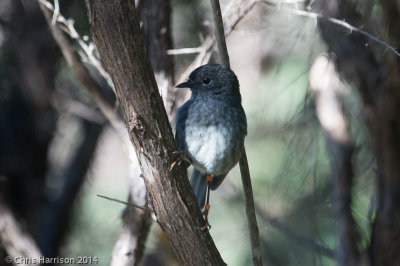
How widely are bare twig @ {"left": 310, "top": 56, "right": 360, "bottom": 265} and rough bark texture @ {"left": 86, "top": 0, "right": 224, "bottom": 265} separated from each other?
1.61 metres

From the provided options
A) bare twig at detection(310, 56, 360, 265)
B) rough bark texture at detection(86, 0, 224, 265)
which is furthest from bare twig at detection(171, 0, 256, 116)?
rough bark texture at detection(86, 0, 224, 265)

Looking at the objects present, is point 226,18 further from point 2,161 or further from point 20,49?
point 2,161

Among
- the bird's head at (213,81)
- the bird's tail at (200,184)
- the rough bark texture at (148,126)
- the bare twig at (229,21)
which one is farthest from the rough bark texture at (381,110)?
the rough bark texture at (148,126)

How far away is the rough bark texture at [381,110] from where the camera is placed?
3.70m

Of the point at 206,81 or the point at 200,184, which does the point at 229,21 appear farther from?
the point at 200,184

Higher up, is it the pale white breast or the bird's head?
the bird's head

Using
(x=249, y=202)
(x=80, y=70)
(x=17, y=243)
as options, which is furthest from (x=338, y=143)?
(x=17, y=243)

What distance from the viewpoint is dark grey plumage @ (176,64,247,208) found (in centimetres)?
322

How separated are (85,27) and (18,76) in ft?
2.61

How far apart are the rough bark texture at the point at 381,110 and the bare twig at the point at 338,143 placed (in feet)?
0.50

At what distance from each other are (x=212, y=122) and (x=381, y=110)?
1.47 m

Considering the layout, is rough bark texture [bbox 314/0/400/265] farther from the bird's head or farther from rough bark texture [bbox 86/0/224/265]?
rough bark texture [bbox 86/0/224/265]

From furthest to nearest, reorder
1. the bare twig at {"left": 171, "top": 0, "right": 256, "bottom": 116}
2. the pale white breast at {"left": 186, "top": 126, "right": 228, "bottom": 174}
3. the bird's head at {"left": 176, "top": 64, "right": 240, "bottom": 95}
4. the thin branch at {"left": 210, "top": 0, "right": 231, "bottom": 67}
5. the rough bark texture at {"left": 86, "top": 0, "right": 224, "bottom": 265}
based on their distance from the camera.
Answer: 1. the bare twig at {"left": 171, "top": 0, "right": 256, "bottom": 116}
2. the bird's head at {"left": 176, "top": 64, "right": 240, "bottom": 95}
3. the pale white breast at {"left": 186, "top": 126, "right": 228, "bottom": 174}
4. the thin branch at {"left": 210, "top": 0, "right": 231, "bottom": 67}
5. the rough bark texture at {"left": 86, "top": 0, "right": 224, "bottom": 265}

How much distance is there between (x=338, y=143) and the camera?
3.96 m
